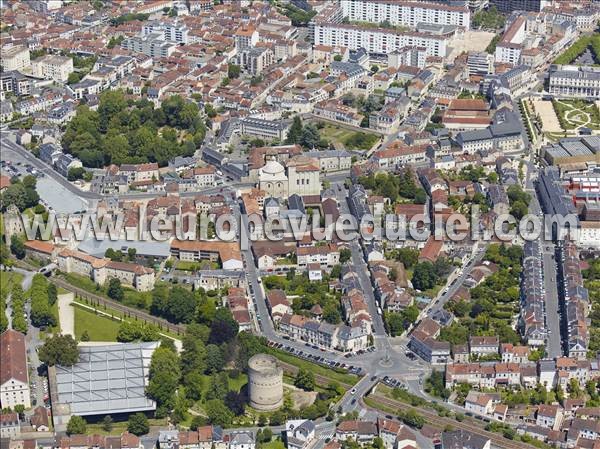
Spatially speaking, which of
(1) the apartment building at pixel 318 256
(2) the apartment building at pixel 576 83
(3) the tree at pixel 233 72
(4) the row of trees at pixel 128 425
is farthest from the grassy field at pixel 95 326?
(2) the apartment building at pixel 576 83

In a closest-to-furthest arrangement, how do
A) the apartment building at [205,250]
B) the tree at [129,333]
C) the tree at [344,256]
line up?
the tree at [129,333], the tree at [344,256], the apartment building at [205,250]

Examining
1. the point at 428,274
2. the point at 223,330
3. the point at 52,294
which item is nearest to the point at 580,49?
the point at 428,274

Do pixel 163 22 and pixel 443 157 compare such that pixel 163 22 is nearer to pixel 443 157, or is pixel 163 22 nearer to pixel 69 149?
pixel 69 149

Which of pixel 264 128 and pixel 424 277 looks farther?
→ pixel 264 128

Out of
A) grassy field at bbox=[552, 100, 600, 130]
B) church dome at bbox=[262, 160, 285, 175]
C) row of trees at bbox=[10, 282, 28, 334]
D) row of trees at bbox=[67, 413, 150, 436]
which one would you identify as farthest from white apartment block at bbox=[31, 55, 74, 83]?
row of trees at bbox=[67, 413, 150, 436]

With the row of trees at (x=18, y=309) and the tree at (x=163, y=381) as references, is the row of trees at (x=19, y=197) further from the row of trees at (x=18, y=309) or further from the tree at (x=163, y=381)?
the tree at (x=163, y=381)

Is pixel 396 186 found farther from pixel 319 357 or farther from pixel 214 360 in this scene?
pixel 214 360
